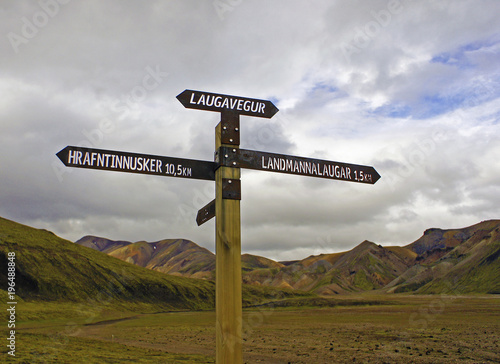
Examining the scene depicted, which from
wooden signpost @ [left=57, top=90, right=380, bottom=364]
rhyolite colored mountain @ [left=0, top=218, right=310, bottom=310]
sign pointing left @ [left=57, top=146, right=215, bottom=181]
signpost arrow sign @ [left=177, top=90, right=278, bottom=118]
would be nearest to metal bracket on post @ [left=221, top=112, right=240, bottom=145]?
wooden signpost @ [left=57, top=90, right=380, bottom=364]

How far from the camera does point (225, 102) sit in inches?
216

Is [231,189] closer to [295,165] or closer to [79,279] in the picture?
[295,165]

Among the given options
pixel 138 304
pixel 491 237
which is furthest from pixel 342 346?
pixel 491 237

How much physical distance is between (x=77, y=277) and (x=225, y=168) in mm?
106383

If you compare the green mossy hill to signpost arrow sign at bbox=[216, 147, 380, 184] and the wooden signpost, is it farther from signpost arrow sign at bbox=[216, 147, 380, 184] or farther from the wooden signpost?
signpost arrow sign at bbox=[216, 147, 380, 184]

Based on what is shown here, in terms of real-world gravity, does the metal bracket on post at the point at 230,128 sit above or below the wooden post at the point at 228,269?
above

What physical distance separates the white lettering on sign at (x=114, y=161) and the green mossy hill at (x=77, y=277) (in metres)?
91.8

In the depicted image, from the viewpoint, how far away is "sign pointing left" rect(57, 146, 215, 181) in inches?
195

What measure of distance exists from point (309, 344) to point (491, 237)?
206315 millimetres

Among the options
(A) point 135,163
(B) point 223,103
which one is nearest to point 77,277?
(A) point 135,163

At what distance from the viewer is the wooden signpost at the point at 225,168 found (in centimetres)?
479

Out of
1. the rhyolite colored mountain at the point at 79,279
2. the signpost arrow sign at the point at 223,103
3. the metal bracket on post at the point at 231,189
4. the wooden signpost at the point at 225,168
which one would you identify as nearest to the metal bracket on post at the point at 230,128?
the wooden signpost at the point at 225,168

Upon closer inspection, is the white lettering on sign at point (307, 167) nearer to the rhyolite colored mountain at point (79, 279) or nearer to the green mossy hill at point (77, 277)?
the rhyolite colored mountain at point (79, 279)

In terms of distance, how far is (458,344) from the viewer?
24875mm
